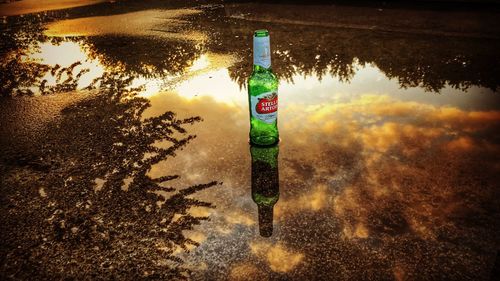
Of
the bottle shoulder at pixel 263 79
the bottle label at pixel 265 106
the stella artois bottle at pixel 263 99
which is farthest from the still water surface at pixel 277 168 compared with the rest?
the bottle shoulder at pixel 263 79

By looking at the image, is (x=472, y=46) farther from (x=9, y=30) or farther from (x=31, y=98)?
(x=9, y=30)

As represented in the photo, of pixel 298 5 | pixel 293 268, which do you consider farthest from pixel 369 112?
pixel 298 5

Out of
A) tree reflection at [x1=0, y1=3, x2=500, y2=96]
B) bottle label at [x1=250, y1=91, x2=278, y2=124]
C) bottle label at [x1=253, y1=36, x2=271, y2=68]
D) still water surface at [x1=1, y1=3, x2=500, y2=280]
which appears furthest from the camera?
tree reflection at [x1=0, y1=3, x2=500, y2=96]

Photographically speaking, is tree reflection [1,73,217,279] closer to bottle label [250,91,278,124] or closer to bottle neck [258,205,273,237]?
bottle neck [258,205,273,237]

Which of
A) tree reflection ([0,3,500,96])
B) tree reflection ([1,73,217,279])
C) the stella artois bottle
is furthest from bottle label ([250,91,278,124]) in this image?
tree reflection ([0,3,500,96])

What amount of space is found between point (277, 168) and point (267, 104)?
0.39 meters

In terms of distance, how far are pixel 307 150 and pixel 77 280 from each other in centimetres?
139

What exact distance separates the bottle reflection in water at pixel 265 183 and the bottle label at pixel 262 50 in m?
0.55

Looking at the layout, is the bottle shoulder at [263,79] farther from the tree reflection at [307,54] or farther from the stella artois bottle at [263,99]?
the tree reflection at [307,54]

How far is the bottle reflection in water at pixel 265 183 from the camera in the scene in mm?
1512

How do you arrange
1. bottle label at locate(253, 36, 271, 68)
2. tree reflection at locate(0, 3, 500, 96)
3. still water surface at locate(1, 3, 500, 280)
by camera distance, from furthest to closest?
1. tree reflection at locate(0, 3, 500, 96)
2. bottle label at locate(253, 36, 271, 68)
3. still water surface at locate(1, 3, 500, 280)

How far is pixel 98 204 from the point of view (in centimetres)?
163

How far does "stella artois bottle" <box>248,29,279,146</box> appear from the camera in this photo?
1.80m

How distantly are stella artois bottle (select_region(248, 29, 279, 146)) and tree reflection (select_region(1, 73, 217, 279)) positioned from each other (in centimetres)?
50
